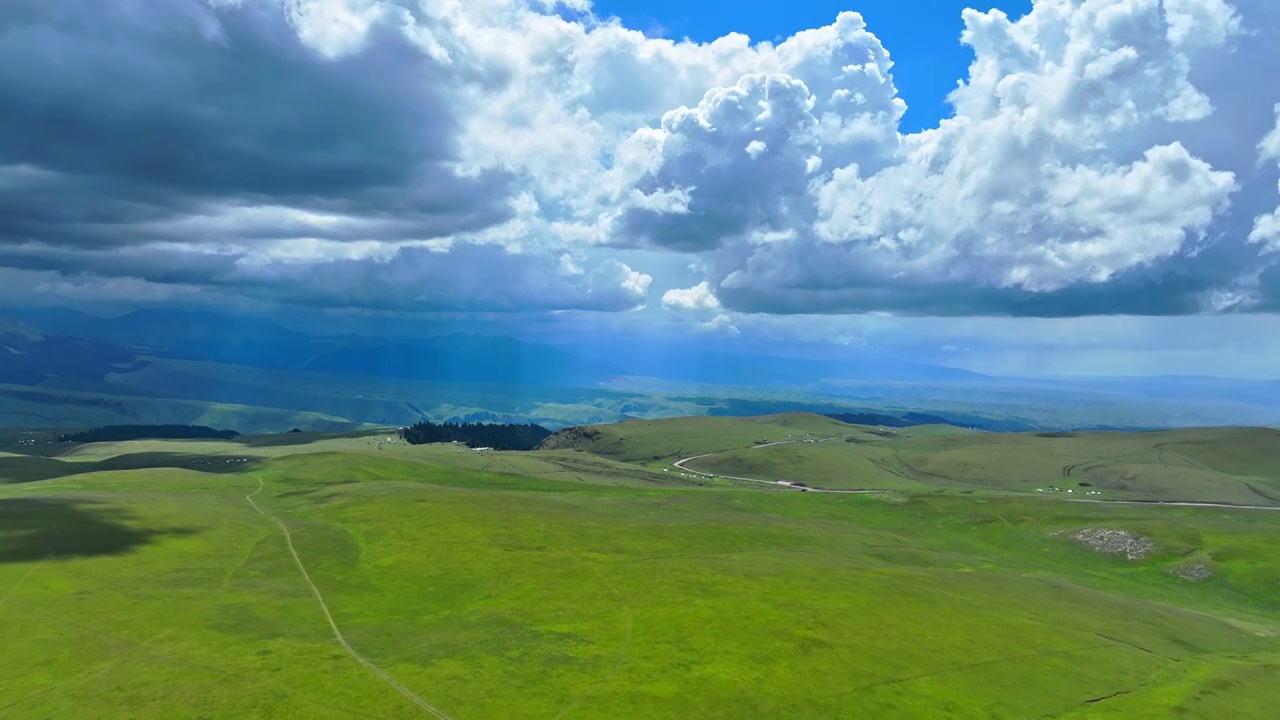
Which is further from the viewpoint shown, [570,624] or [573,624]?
[573,624]

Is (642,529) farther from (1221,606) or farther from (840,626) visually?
(1221,606)

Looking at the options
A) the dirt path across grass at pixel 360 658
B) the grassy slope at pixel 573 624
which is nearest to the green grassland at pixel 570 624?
the grassy slope at pixel 573 624

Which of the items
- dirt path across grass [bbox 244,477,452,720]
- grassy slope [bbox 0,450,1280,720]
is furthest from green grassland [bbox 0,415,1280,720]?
dirt path across grass [bbox 244,477,452,720]

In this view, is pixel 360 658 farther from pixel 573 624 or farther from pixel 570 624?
pixel 573 624

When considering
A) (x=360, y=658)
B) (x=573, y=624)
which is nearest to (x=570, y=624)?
(x=573, y=624)

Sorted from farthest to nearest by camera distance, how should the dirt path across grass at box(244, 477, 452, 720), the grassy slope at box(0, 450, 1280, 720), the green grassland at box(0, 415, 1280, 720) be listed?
the grassy slope at box(0, 450, 1280, 720)
the green grassland at box(0, 415, 1280, 720)
the dirt path across grass at box(244, 477, 452, 720)

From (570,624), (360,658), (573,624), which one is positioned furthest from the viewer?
(573,624)

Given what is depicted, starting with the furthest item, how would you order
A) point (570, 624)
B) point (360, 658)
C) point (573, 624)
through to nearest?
point (573, 624)
point (570, 624)
point (360, 658)

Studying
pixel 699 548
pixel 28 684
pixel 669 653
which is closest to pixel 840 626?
pixel 669 653

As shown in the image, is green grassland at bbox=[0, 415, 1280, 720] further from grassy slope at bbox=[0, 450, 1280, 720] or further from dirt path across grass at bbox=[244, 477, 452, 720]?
dirt path across grass at bbox=[244, 477, 452, 720]
